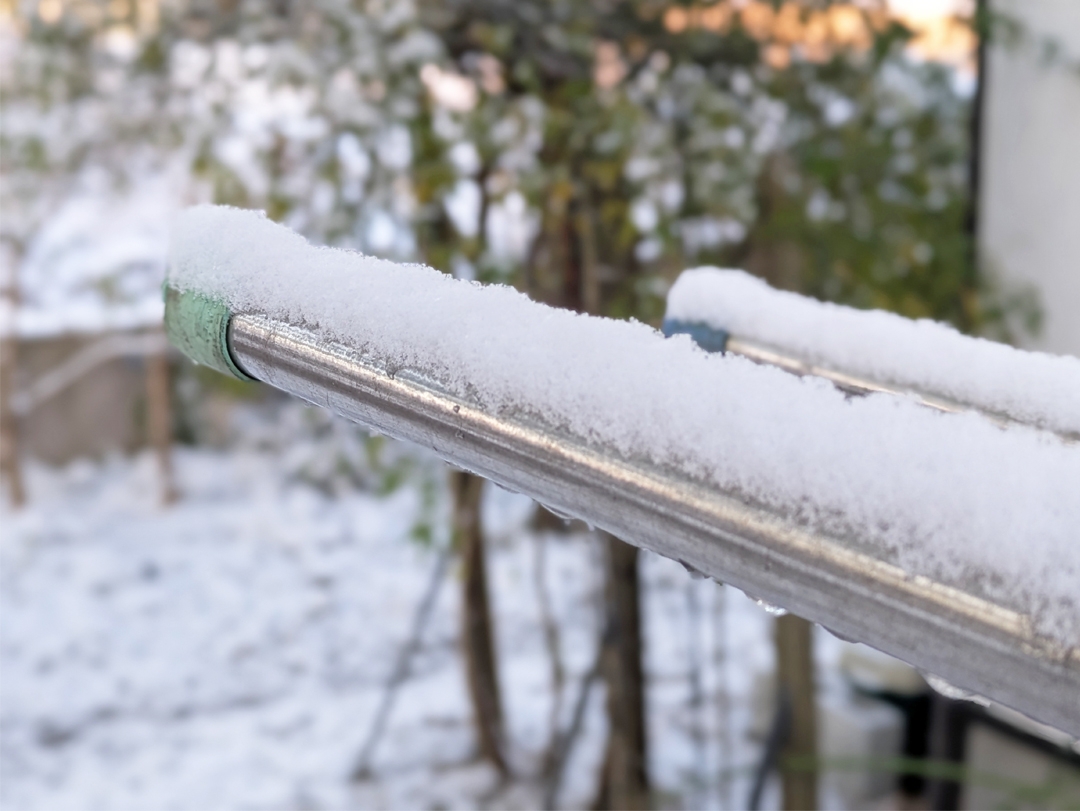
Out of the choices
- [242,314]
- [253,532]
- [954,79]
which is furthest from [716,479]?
[253,532]

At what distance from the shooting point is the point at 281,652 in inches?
86.6

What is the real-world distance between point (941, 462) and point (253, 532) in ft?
8.81

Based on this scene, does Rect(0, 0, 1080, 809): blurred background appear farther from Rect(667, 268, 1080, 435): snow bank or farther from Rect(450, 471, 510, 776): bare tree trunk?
Rect(667, 268, 1080, 435): snow bank

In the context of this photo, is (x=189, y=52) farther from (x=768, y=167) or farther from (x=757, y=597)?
(x=757, y=597)


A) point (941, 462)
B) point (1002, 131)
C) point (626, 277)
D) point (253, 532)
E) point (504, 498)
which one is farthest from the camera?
point (253, 532)

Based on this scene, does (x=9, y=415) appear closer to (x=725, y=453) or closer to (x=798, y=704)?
(x=798, y=704)

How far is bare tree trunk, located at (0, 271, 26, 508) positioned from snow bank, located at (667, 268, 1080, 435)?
8.36ft

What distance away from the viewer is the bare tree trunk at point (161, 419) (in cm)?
273

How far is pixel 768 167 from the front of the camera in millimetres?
1412

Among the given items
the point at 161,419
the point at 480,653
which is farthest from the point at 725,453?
the point at 161,419

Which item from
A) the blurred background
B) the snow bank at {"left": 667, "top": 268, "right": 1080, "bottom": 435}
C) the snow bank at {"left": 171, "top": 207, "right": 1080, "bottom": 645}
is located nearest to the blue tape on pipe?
the snow bank at {"left": 667, "top": 268, "right": 1080, "bottom": 435}

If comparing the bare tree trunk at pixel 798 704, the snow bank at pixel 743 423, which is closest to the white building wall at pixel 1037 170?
the bare tree trunk at pixel 798 704

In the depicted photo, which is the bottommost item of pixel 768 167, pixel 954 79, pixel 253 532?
pixel 253 532

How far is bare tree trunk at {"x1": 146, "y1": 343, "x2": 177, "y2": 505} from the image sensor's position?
8.96 feet
